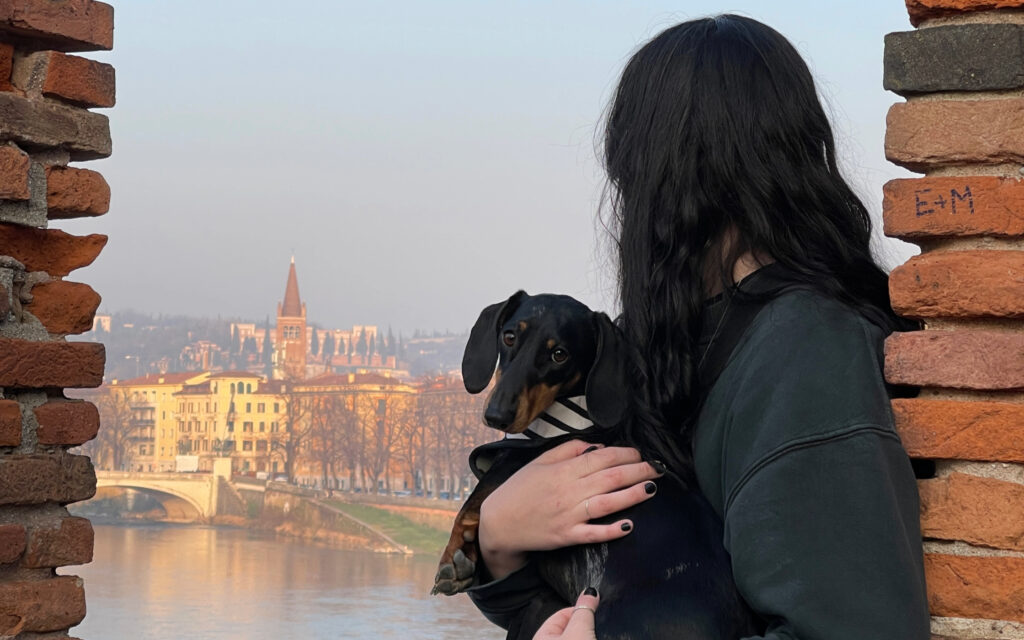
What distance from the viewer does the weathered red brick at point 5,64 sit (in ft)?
5.88

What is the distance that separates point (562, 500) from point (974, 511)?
1.49ft

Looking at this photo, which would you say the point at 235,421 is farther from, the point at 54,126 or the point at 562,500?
the point at 562,500

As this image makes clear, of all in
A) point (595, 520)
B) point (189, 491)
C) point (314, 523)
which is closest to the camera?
point (595, 520)

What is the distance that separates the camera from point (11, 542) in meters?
1.74

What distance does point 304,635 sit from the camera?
121ft

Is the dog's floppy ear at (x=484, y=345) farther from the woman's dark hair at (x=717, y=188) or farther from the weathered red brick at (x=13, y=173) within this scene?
the weathered red brick at (x=13, y=173)

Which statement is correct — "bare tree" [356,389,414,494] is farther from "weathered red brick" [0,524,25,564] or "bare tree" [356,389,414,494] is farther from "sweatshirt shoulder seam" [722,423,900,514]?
"sweatshirt shoulder seam" [722,423,900,514]

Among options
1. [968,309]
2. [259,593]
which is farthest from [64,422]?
[259,593]

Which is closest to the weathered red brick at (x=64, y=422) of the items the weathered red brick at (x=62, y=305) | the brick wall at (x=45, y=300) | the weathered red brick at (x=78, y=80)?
the brick wall at (x=45, y=300)

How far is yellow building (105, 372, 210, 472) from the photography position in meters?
65.5

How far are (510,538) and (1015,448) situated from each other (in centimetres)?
59

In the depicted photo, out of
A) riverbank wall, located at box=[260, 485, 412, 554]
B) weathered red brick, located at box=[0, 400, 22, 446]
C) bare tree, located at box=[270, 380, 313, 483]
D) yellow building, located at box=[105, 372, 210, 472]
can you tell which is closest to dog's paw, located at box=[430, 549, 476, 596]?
weathered red brick, located at box=[0, 400, 22, 446]

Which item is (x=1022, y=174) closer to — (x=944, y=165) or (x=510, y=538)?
(x=944, y=165)

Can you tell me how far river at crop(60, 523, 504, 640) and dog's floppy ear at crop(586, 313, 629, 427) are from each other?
34.0 m
